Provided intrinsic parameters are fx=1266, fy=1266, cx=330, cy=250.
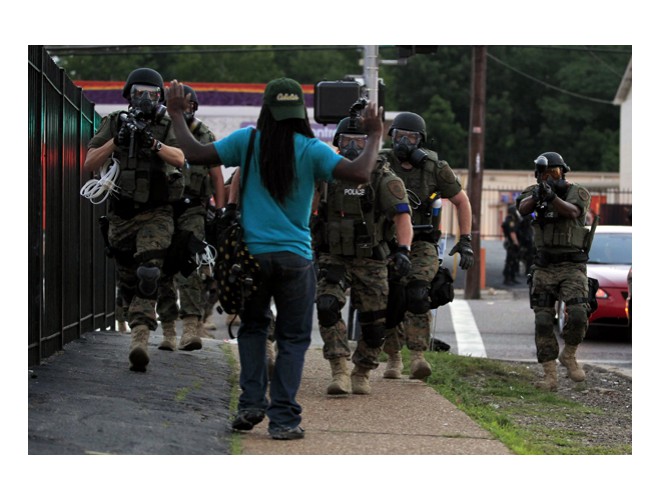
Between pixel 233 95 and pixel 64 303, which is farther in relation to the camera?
pixel 233 95

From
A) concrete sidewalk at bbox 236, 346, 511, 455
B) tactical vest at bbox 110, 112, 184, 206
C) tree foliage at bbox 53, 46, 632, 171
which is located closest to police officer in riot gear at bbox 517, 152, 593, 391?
concrete sidewalk at bbox 236, 346, 511, 455

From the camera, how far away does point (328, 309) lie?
8.92 meters

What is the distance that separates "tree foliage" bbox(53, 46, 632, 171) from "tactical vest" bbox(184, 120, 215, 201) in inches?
2379

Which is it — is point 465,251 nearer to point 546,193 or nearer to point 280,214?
point 546,193

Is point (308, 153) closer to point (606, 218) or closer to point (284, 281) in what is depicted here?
point (284, 281)

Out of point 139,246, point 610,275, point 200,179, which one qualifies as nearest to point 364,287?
point 139,246

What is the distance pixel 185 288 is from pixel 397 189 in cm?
247

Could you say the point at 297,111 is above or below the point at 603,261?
above

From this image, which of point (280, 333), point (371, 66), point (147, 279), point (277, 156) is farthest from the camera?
point (371, 66)

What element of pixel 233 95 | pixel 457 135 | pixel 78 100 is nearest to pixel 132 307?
pixel 78 100

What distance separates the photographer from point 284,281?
22.6ft

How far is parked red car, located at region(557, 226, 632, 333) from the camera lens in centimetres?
1676

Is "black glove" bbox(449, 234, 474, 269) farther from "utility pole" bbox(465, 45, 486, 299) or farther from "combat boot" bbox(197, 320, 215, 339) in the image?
"utility pole" bbox(465, 45, 486, 299)

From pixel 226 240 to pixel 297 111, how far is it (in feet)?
2.63
